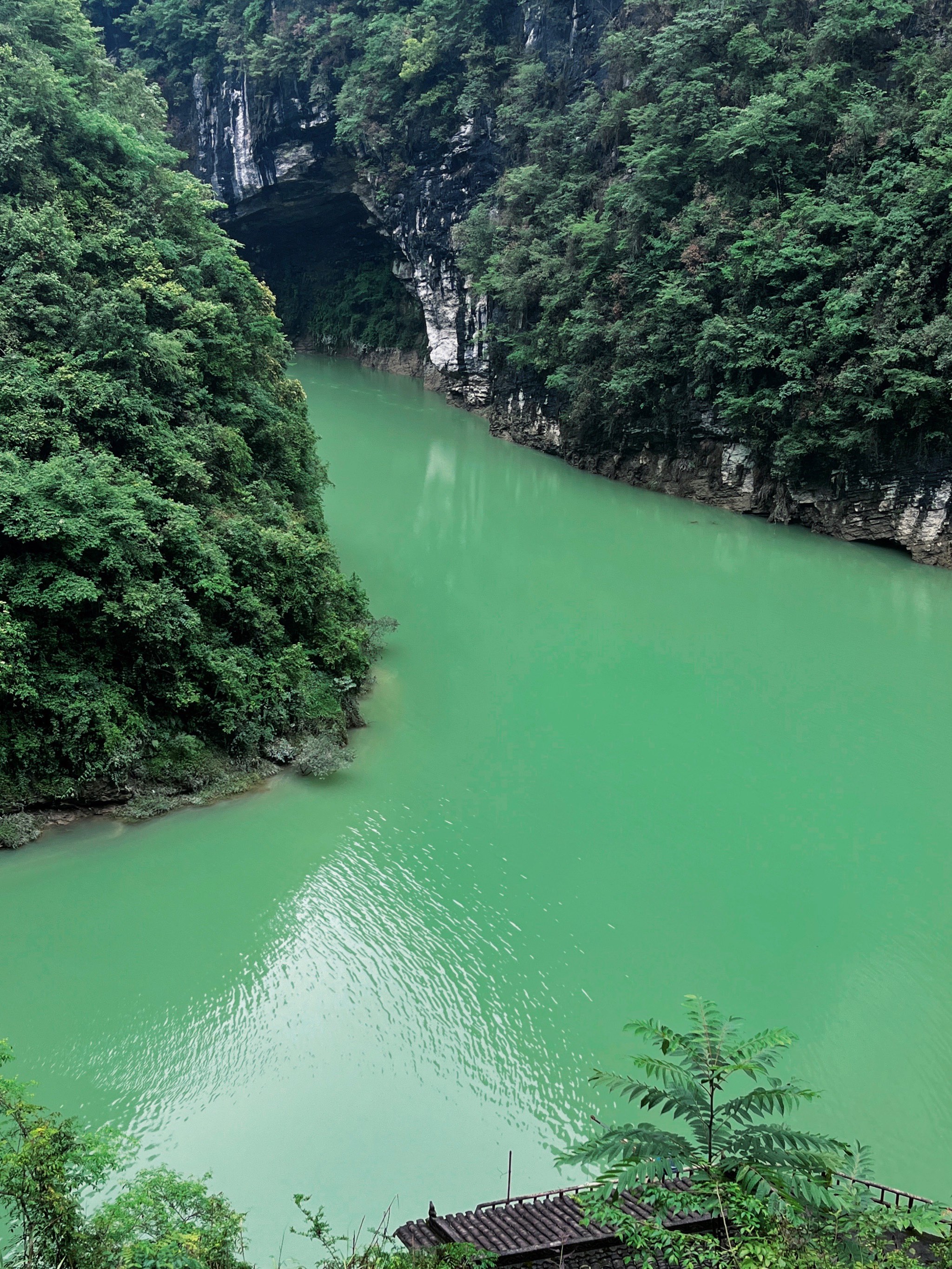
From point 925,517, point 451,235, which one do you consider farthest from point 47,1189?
point 451,235

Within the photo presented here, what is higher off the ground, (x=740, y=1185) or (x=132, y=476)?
(x=132, y=476)

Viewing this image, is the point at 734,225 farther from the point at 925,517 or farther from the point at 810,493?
the point at 925,517

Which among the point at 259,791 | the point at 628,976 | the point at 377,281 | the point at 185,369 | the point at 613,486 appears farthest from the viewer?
the point at 377,281

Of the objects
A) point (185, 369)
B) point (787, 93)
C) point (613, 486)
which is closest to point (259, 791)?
point (185, 369)

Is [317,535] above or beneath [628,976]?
above

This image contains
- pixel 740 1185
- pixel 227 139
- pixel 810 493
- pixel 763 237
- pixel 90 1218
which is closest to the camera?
pixel 740 1185

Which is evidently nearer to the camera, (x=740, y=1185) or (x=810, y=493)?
(x=740, y=1185)

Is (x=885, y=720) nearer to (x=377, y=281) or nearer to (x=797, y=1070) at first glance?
(x=797, y=1070)
